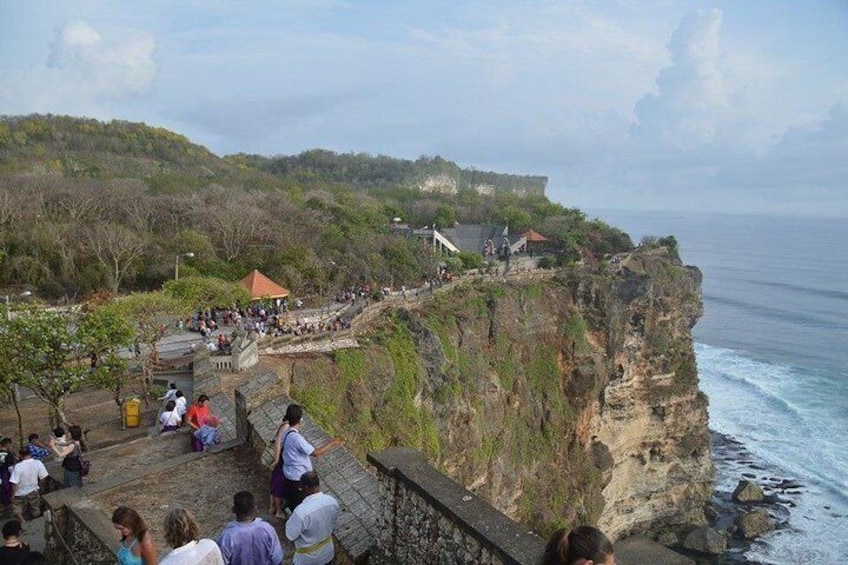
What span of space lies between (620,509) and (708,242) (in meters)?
139

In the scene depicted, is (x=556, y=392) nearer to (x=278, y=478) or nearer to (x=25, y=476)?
(x=278, y=478)

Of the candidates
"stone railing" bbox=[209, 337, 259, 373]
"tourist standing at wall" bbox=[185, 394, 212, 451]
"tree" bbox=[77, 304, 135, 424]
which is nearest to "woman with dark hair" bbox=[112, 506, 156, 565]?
"tourist standing at wall" bbox=[185, 394, 212, 451]

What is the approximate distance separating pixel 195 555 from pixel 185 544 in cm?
12

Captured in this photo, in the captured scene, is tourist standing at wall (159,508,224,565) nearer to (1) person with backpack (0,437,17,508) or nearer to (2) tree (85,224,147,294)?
(1) person with backpack (0,437,17,508)

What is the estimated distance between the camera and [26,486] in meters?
9.10

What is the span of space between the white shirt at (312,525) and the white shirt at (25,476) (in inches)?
213

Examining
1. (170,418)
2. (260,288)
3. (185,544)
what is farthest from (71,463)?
(260,288)

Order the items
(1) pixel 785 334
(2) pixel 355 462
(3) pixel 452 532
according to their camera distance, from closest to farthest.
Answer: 1. (3) pixel 452 532
2. (2) pixel 355 462
3. (1) pixel 785 334

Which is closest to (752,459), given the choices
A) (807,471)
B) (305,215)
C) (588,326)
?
(807,471)

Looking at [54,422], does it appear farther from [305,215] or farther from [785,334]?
[785,334]

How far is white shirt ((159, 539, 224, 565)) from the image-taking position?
4.81m

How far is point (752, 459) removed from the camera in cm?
4200

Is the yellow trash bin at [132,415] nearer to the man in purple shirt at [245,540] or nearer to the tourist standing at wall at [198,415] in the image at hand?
the tourist standing at wall at [198,415]

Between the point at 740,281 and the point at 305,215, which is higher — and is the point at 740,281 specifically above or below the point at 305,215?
below
